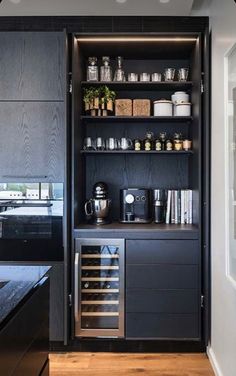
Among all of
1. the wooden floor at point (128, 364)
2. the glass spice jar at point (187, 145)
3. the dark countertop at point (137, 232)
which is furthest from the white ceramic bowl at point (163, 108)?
the wooden floor at point (128, 364)

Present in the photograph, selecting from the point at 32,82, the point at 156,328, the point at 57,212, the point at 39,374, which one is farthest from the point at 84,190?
the point at 39,374

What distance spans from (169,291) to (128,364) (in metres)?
0.61

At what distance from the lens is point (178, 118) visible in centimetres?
316

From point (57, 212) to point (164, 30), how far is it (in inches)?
69.4

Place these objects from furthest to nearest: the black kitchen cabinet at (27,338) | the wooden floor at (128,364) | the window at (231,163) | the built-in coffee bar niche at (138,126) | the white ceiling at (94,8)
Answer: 1. the built-in coffee bar niche at (138,126)
2. the white ceiling at (94,8)
3. the wooden floor at (128,364)
4. the window at (231,163)
5. the black kitchen cabinet at (27,338)

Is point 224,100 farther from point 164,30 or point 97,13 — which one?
point 97,13

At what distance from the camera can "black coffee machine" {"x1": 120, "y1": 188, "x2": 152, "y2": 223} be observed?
324cm

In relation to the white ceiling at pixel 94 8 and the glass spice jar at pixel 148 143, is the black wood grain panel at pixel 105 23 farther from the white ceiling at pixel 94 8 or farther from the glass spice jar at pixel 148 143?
the glass spice jar at pixel 148 143

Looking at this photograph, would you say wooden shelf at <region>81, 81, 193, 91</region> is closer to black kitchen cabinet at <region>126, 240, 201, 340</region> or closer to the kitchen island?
black kitchen cabinet at <region>126, 240, 201, 340</region>

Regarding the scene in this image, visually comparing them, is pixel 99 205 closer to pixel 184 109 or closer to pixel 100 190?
pixel 100 190

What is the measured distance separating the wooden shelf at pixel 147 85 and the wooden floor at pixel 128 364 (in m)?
2.16

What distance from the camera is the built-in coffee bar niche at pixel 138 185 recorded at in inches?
115

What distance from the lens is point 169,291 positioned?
2912mm

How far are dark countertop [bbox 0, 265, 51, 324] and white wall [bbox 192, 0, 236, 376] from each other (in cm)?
114
